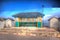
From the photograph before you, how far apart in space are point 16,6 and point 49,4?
77 cm

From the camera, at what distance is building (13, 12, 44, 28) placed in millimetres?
3301

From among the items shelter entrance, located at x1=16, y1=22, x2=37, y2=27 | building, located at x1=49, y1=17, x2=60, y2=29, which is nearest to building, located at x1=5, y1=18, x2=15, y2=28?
shelter entrance, located at x1=16, y1=22, x2=37, y2=27

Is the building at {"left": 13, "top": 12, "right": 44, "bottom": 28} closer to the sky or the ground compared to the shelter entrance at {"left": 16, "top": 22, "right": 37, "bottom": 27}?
closer to the sky

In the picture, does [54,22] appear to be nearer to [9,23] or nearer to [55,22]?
[55,22]

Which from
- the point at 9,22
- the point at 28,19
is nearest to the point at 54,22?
the point at 28,19

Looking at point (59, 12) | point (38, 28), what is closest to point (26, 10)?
point (38, 28)

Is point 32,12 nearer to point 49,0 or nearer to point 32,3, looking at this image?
point 32,3

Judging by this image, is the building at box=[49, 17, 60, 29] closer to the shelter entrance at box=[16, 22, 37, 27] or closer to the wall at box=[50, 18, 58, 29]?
the wall at box=[50, 18, 58, 29]

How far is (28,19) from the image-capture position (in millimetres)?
3334

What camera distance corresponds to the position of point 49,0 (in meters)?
3.32

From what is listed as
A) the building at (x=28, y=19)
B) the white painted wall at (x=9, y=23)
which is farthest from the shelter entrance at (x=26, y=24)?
the white painted wall at (x=9, y=23)

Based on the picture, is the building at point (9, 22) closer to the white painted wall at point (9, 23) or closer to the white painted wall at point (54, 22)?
the white painted wall at point (9, 23)

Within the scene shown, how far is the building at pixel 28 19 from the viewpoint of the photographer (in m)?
3.30

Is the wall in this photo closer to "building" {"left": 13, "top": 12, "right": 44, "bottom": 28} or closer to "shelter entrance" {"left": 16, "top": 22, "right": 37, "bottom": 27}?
"building" {"left": 13, "top": 12, "right": 44, "bottom": 28}
